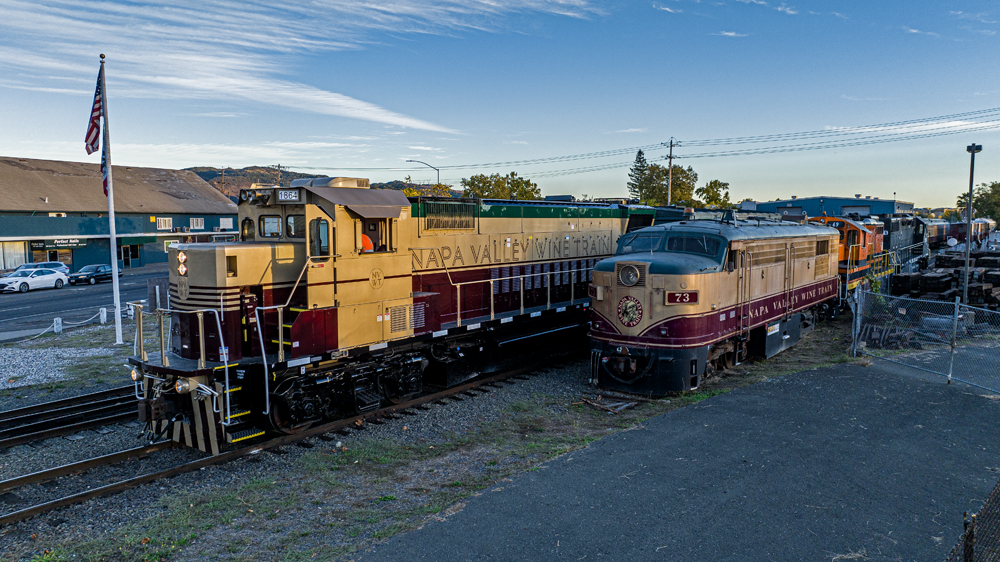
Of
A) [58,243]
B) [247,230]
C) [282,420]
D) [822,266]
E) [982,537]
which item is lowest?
[282,420]

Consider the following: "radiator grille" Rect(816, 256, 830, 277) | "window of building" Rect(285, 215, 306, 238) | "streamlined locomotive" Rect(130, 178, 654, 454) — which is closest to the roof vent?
"streamlined locomotive" Rect(130, 178, 654, 454)

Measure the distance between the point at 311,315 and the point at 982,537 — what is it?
29.2 feet

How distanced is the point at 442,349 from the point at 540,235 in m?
4.66

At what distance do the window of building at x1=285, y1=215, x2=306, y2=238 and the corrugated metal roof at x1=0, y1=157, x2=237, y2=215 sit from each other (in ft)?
121

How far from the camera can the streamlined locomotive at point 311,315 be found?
9.90 metres

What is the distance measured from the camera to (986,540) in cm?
623

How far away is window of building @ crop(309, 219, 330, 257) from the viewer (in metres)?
10.4

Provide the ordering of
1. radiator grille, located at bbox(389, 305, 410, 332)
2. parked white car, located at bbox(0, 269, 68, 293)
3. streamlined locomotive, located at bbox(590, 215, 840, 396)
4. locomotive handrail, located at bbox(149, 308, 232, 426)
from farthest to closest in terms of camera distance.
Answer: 1. parked white car, located at bbox(0, 269, 68, 293)
2. streamlined locomotive, located at bbox(590, 215, 840, 396)
3. radiator grille, located at bbox(389, 305, 410, 332)
4. locomotive handrail, located at bbox(149, 308, 232, 426)

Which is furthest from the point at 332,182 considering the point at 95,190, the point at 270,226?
the point at 95,190

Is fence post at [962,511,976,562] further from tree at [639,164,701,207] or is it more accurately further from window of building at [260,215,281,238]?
tree at [639,164,701,207]

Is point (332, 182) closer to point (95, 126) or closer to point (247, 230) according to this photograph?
point (247, 230)

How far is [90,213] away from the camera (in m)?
48.6

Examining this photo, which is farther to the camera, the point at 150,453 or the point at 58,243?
the point at 58,243

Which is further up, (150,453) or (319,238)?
(319,238)
